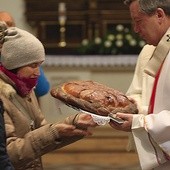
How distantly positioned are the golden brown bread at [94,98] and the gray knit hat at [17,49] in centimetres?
26

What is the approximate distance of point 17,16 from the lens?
29.9ft

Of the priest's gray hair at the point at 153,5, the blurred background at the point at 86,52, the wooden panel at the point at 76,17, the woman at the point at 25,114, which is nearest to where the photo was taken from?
the priest's gray hair at the point at 153,5

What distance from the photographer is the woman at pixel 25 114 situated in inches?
113

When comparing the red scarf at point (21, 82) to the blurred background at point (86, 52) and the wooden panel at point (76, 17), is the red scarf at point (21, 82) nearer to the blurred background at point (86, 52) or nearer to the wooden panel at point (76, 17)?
the blurred background at point (86, 52)

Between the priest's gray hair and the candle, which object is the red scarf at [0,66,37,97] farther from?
the candle

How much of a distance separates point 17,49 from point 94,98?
53cm

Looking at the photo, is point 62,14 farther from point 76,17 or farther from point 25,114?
point 25,114

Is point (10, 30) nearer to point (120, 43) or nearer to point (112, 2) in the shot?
point (120, 43)

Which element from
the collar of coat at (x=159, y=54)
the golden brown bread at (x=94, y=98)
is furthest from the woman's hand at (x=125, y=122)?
the collar of coat at (x=159, y=54)

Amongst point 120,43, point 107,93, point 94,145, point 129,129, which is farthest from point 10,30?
point 120,43

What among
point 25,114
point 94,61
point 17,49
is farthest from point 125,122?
point 94,61

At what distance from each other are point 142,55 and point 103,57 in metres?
4.40

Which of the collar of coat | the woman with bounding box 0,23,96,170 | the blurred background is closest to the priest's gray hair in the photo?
the collar of coat

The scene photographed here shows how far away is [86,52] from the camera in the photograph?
324 inches
